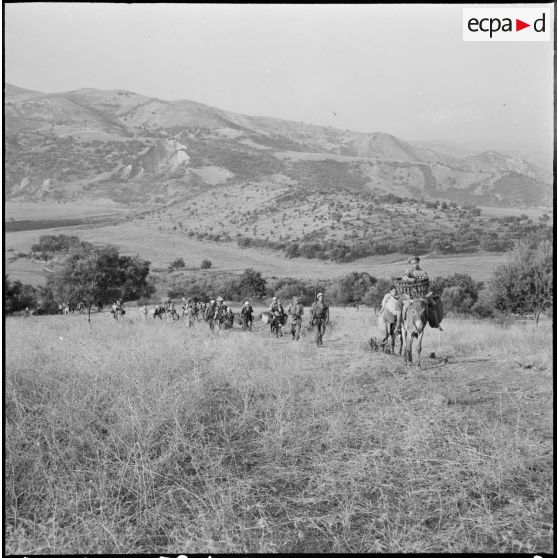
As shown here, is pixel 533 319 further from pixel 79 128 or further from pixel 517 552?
pixel 79 128

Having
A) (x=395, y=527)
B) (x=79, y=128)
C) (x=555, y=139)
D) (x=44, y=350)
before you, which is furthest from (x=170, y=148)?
(x=395, y=527)

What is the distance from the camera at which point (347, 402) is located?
609cm

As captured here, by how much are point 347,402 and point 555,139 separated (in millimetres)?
4483

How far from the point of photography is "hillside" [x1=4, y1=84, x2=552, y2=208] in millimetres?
13680

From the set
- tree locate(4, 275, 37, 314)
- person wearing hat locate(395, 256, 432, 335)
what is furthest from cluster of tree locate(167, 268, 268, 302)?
person wearing hat locate(395, 256, 432, 335)

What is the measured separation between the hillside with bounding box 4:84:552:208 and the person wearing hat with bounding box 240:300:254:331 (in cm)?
526

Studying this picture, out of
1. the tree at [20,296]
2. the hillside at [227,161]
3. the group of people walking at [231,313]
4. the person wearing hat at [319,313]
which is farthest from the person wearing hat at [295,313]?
the tree at [20,296]

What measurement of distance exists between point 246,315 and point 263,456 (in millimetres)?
7061

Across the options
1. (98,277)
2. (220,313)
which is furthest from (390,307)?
(98,277)

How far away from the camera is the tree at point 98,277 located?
10.5 m

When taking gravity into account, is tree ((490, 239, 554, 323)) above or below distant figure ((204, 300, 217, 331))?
above

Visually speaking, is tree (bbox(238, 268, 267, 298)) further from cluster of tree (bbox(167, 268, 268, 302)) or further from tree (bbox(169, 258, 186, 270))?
tree (bbox(169, 258, 186, 270))

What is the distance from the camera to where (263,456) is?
460 centimetres

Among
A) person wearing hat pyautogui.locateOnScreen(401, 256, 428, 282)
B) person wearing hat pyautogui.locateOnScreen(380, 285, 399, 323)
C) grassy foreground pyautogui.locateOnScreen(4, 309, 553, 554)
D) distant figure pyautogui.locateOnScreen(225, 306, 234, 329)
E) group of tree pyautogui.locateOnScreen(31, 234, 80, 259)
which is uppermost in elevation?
group of tree pyautogui.locateOnScreen(31, 234, 80, 259)
